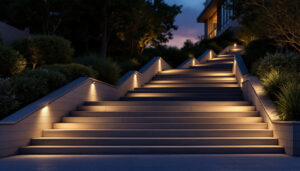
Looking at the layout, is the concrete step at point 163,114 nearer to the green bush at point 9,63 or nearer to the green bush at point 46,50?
the green bush at point 9,63

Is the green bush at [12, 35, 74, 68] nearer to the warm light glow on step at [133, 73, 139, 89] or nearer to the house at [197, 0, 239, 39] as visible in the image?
the warm light glow on step at [133, 73, 139, 89]

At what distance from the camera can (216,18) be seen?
144ft

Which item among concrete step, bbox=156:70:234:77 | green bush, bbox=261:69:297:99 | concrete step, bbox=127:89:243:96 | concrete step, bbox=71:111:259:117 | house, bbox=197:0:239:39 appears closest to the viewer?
green bush, bbox=261:69:297:99

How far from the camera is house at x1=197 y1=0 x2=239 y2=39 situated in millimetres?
34812

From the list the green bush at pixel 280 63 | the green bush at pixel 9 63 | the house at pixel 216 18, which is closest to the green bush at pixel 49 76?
the green bush at pixel 9 63

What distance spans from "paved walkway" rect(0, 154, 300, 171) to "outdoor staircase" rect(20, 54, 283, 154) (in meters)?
0.28

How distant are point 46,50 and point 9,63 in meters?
2.35

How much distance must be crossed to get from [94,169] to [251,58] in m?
10.4

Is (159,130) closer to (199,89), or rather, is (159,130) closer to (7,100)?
(7,100)

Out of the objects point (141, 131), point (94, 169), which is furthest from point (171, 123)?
point (94, 169)

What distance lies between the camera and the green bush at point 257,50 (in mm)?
12773

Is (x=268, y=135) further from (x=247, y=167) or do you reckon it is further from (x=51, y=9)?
(x=51, y=9)

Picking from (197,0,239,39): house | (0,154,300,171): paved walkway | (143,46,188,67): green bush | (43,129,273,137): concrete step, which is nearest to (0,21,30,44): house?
(143,46,188,67): green bush

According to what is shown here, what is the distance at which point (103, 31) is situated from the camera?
17.1 metres
